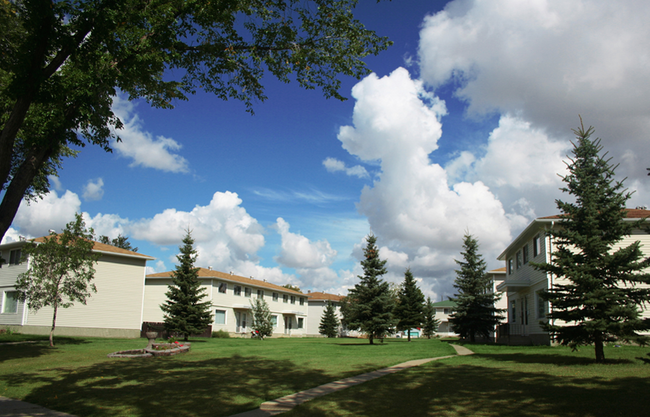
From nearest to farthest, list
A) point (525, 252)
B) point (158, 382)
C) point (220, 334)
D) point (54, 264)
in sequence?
point (158, 382) < point (54, 264) < point (525, 252) < point (220, 334)

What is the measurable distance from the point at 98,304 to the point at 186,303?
26.1 feet

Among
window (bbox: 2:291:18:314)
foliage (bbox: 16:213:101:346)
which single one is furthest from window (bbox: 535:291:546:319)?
window (bbox: 2:291:18:314)

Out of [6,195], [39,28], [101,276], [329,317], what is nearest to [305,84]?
[39,28]

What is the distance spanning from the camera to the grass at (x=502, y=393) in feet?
22.1

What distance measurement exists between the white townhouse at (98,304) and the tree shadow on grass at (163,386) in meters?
21.2

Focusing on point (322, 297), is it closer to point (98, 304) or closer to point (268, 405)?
point (98, 304)

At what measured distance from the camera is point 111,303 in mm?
33844

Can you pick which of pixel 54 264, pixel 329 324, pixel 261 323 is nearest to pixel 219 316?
pixel 261 323

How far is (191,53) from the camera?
9633 millimetres

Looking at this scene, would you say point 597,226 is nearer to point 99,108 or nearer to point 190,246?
point 99,108

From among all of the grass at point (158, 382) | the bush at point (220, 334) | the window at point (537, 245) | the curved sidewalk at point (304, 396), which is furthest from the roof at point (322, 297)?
the curved sidewalk at point (304, 396)

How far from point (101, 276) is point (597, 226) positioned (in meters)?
33.3

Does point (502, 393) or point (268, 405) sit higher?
point (502, 393)

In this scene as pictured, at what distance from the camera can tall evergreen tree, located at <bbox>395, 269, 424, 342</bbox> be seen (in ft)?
138
